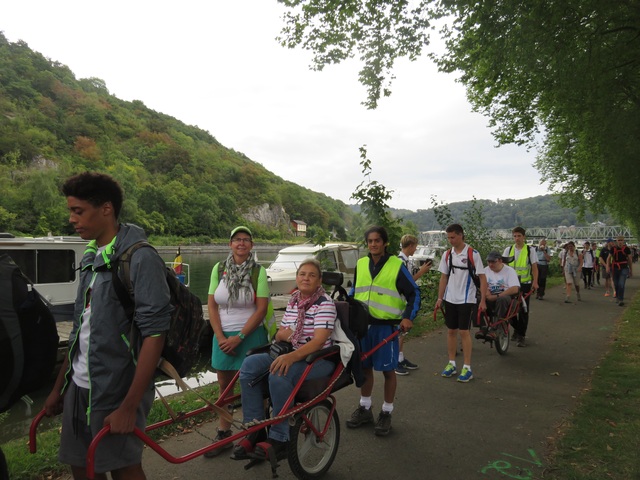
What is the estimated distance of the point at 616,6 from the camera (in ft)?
20.2

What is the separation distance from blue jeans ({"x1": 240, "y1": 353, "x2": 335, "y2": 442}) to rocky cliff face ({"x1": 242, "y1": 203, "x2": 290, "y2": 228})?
119 m

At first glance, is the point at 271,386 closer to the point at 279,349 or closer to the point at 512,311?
the point at 279,349

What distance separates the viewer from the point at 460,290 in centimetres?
604

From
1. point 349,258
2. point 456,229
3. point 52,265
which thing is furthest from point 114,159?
point 456,229

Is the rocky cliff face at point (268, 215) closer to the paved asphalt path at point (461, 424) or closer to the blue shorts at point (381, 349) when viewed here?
the paved asphalt path at point (461, 424)

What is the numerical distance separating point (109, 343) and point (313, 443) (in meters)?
2.02

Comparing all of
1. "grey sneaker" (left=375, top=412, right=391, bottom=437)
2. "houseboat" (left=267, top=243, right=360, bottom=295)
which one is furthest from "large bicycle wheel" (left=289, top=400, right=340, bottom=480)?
"houseboat" (left=267, top=243, right=360, bottom=295)

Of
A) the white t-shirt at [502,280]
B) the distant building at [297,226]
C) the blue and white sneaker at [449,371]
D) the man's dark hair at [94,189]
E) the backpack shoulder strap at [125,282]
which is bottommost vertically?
the blue and white sneaker at [449,371]

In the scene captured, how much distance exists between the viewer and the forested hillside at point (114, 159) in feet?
234

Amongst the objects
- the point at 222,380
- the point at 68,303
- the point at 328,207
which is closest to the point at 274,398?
the point at 222,380

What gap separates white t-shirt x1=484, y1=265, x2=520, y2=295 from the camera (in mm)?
7602

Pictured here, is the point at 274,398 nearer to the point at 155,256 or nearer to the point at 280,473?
the point at 280,473

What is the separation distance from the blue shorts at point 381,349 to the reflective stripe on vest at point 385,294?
0.14 m

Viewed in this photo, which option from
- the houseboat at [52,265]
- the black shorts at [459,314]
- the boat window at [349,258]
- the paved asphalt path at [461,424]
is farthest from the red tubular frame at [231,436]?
the boat window at [349,258]
